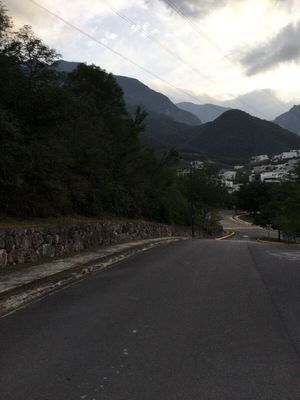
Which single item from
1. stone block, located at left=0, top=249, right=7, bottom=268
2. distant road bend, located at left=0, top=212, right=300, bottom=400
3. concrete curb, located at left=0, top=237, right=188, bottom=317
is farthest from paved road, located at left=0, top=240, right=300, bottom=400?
stone block, located at left=0, top=249, right=7, bottom=268

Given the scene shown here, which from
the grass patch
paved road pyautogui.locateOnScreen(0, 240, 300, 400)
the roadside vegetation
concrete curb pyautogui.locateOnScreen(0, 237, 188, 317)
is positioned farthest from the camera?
the grass patch

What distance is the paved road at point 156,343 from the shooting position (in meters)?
5.02

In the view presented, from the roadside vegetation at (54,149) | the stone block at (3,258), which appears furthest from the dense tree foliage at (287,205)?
the stone block at (3,258)

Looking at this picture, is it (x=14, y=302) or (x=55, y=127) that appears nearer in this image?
(x=14, y=302)

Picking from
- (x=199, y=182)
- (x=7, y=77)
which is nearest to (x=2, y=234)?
(x=7, y=77)

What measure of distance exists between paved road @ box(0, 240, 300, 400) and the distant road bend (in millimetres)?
12

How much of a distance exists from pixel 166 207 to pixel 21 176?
3050 cm

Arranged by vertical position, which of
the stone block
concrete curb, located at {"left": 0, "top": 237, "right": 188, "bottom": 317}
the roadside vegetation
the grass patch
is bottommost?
the grass patch

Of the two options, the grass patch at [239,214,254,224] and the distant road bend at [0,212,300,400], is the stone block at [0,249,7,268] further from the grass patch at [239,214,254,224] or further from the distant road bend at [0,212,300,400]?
the grass patch at [239,214,254,224]

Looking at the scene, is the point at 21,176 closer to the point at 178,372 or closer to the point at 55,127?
the point at 55,127

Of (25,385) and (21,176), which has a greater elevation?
(21,176)

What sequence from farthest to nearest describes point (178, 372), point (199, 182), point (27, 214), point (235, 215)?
1. point (235, 215)
2. point (199, 182)
3. point (27, 214)
4. point (178, 372)

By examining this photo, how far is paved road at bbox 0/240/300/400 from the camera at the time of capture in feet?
16.5

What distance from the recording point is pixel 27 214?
680 inches
